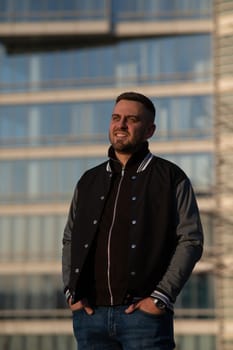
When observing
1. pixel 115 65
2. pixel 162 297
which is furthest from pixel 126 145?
pixel 115 65

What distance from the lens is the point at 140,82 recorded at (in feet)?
139

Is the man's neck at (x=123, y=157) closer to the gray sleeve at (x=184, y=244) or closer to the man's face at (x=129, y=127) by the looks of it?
the man's face at (x=129, y=127)

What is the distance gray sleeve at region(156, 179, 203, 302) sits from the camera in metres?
4.17

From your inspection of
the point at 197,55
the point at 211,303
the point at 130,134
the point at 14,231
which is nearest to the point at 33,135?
the point at 14,231

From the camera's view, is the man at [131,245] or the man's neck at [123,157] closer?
the man at [131,245]

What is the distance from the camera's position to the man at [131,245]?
4164mm

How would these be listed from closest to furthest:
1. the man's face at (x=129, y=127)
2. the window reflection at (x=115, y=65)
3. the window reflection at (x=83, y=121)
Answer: the man's face at (x=129, y=127) < the window reflection at (x=83, y=121) < the window reflection at (x=115, y=65)

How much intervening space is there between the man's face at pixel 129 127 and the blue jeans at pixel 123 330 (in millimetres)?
779

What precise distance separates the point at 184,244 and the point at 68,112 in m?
39.1

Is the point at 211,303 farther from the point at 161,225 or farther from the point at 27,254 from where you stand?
the point at 161,225

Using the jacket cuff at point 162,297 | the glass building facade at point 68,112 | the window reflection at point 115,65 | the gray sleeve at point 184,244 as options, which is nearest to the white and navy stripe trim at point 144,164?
the gray sleeve at point 184,244

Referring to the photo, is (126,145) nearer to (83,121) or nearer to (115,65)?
(83,121)

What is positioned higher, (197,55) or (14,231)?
(197,55)

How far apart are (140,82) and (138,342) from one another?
127 feet
